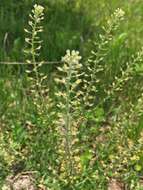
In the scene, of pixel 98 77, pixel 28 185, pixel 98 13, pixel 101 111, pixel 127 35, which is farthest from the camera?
pixel 98 13

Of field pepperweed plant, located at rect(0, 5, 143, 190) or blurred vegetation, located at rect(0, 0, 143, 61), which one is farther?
blurred vegetation, located at rect(0, 0, 143, 61)

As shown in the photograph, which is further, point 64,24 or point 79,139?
point 64,24

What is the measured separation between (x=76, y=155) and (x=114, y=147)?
0.77 feet

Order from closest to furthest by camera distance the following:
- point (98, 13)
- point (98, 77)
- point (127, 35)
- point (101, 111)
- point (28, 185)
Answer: point (28, 185) < point (101, 111) < point (98, 77) < point (127, 35) < point (98, 13)

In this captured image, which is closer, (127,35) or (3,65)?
(3,65)

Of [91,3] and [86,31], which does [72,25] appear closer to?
[86,31]

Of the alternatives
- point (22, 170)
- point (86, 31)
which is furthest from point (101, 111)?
point (86, 31)

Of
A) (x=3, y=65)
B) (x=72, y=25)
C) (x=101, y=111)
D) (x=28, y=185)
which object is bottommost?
(x=28, y=185)

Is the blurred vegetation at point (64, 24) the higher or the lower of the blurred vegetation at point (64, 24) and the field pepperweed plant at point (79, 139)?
the higher

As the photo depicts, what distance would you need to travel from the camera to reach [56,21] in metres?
4.55

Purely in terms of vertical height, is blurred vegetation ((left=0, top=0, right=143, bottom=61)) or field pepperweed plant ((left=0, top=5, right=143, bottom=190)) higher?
blurred vegetation ((left=0, top=0, right=143, bottom=61))

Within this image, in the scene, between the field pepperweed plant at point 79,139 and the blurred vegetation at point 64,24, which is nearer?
the field pepperweed plant at point 79,139

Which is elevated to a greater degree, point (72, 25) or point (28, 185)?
point (72, 25)

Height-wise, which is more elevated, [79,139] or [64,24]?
[64,24]
